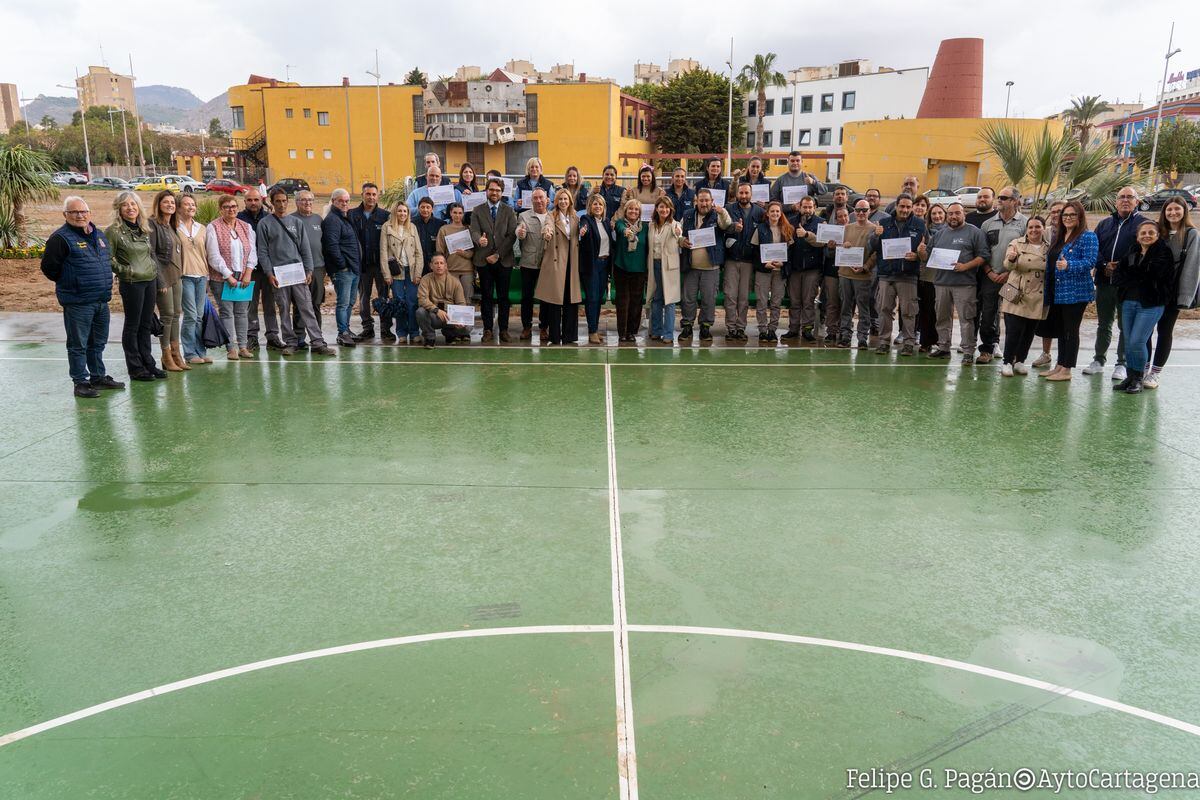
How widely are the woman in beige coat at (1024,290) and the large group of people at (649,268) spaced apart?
20mm

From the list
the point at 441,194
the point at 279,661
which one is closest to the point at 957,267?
the point at 441,194

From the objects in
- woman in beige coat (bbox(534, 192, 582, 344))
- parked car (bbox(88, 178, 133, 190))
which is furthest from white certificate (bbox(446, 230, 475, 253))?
parked car (bbox(88, 178, 133, 190))

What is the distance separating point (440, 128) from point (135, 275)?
45.9 metres

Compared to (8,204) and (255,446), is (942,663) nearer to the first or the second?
(255,446)

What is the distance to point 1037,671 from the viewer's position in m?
3.56

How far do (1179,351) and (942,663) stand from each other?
30.4 feet

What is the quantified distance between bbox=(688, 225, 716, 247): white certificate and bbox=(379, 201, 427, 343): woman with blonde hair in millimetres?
2711

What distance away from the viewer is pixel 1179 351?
10664 millimetres

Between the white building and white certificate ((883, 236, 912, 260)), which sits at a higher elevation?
the white building

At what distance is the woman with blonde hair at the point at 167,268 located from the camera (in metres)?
8.54

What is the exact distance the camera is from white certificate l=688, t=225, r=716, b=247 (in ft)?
33.4

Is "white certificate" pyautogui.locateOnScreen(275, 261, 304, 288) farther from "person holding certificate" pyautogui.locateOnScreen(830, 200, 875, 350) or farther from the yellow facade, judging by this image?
the yellow facade

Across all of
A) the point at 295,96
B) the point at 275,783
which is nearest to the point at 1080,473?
the point at 275,783

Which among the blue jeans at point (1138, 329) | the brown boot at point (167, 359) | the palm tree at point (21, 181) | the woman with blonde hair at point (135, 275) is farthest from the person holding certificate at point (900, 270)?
the palm tree at point (21, 181)
